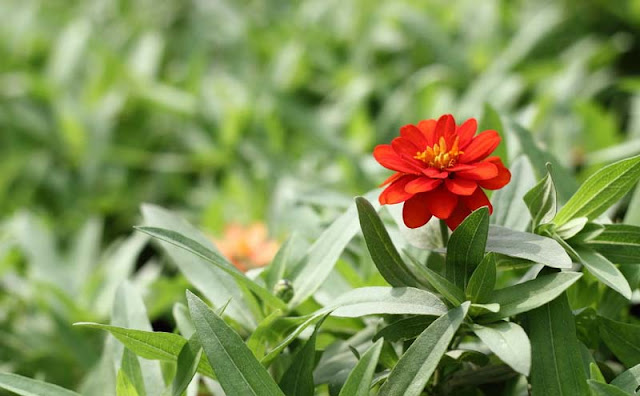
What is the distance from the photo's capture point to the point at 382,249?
688 mm

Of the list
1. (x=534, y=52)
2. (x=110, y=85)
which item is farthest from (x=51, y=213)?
(x=534, y=52)

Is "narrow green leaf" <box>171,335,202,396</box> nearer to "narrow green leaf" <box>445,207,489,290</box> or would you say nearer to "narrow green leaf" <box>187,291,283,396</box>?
"narrow green leaf" <box>187,291,283,396</box>

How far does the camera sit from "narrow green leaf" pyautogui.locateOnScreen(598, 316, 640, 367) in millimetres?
719

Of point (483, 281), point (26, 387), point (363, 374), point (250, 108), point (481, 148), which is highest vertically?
point (250, 108)

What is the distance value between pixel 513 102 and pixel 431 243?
3.69 feet

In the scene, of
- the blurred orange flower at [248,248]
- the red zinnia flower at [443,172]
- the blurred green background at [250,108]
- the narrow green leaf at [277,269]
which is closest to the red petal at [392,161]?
the red zinnia flower at [443,172]

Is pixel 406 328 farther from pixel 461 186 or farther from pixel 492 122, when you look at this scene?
pixel 492 122

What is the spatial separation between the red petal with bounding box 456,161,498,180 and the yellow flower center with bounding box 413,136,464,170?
0.07 feet

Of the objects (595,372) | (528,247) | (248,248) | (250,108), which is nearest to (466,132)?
(528,247)

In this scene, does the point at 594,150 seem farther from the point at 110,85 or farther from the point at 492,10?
the point at 110,85

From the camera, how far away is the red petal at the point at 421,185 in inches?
24.6

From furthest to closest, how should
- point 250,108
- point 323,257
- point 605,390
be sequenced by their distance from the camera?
point 250,108
point 323,257
point 605,390

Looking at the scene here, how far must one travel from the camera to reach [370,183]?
1400 millimetres

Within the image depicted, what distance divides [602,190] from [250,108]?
1234mm
